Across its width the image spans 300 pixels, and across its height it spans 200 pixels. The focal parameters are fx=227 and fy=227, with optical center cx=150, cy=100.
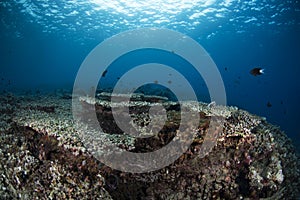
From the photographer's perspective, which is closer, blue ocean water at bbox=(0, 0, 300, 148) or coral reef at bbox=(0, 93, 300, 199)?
coral reef at bbox=(0, 93, 300, 199)

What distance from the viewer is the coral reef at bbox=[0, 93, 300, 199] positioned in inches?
166

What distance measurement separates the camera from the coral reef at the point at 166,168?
4227mm

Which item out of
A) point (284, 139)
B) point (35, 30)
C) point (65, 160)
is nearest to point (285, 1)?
point (284, 139)

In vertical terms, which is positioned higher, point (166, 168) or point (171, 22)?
point (171, 22)

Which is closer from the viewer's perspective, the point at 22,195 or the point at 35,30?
the point at 22,195

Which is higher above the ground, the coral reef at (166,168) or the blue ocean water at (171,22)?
the blue ocean water at (171,22)

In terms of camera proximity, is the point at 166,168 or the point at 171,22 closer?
the point at 166,168

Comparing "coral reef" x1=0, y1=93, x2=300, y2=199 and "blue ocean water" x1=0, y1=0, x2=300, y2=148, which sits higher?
"blue ocean water" x1=0, y1=0, x2=300, y2=148

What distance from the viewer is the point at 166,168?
4.21 m

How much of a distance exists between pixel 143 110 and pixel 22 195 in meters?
3.01

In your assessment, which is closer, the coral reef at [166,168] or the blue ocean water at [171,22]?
the coral reef at [166,168]

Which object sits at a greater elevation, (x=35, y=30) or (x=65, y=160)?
(x=35, y=30)

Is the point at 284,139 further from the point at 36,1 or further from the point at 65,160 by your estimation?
the point at 36,1

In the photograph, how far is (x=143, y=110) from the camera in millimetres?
5449
